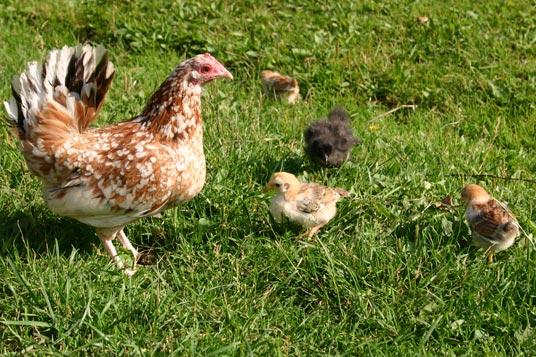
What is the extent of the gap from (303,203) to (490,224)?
1.12 meters

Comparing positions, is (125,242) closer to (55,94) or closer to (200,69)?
(55,94)

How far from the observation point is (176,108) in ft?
13.9

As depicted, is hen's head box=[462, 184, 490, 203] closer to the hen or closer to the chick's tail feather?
the hen

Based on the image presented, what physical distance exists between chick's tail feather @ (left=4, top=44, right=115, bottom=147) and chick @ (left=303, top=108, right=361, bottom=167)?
1725 mm

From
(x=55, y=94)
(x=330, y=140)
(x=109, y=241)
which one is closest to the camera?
(x=55, y=94)

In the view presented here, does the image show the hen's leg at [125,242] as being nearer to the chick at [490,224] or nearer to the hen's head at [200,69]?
the hen's head at [200,69]

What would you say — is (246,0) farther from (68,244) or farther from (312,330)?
(312,330)

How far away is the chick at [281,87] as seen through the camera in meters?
6.72

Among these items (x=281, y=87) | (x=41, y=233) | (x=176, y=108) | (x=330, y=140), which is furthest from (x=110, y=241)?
(x=281, y=87)

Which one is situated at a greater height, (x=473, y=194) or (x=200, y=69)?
(x=200, y=69)

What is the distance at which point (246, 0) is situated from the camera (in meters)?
8.46

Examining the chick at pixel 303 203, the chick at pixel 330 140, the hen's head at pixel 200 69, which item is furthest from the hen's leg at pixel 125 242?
the chick at pixel 330 140

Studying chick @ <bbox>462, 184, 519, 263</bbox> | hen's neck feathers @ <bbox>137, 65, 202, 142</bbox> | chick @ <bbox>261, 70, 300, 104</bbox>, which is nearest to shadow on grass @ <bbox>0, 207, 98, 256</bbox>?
hen's neck feathers @ <bbox>137, 65, 202, 142</bbox>

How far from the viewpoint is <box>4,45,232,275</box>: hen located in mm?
4055
